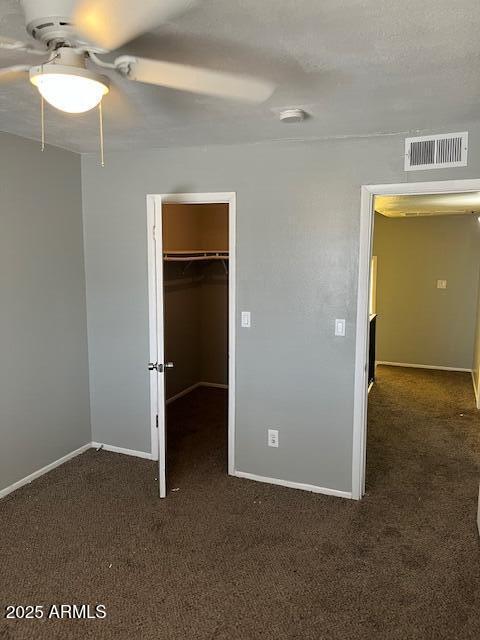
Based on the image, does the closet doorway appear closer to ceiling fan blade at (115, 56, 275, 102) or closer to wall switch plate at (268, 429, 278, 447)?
wall switch plate at (268, 429, 278, 447)

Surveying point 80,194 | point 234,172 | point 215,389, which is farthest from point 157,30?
point 215,389

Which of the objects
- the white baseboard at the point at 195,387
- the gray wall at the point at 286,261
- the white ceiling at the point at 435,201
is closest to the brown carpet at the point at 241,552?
the gray wall at the point at 286,261

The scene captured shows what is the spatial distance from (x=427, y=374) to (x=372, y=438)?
2.75 m

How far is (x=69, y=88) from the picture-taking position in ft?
4.87

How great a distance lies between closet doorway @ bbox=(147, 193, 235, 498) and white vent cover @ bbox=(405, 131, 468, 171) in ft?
4.82

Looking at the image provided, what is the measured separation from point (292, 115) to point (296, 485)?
2434 mm

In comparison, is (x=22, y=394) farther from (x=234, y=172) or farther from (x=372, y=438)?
(x=372, y=438)

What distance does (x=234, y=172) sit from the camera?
10.9 ft

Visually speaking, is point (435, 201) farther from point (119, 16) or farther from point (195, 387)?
point (119, 16)

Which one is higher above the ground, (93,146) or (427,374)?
(93,146)

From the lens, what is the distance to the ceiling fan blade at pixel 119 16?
1309mm

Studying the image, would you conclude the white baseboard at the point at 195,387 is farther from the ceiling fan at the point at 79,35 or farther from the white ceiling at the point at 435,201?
the ceiling fan at the point at 79,35

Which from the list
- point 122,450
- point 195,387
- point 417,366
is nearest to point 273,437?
point 122,450

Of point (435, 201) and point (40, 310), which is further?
point (435, 201)
